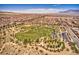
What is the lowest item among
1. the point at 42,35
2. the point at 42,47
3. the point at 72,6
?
the point at 42,47

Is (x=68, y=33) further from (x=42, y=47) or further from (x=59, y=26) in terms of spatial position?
(x=42, y=47)

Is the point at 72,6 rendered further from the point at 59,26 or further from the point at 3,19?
the point at 3,19

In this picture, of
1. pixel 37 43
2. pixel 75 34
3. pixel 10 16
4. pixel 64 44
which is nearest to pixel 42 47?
pixel 37 43

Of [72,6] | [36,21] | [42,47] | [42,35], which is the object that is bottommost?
[42,47]

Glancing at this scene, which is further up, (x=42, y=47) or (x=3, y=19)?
(x=3, y=19)

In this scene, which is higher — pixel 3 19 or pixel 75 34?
pixel 3 19

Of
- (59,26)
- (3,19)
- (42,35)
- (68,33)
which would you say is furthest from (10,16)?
(68,33)
